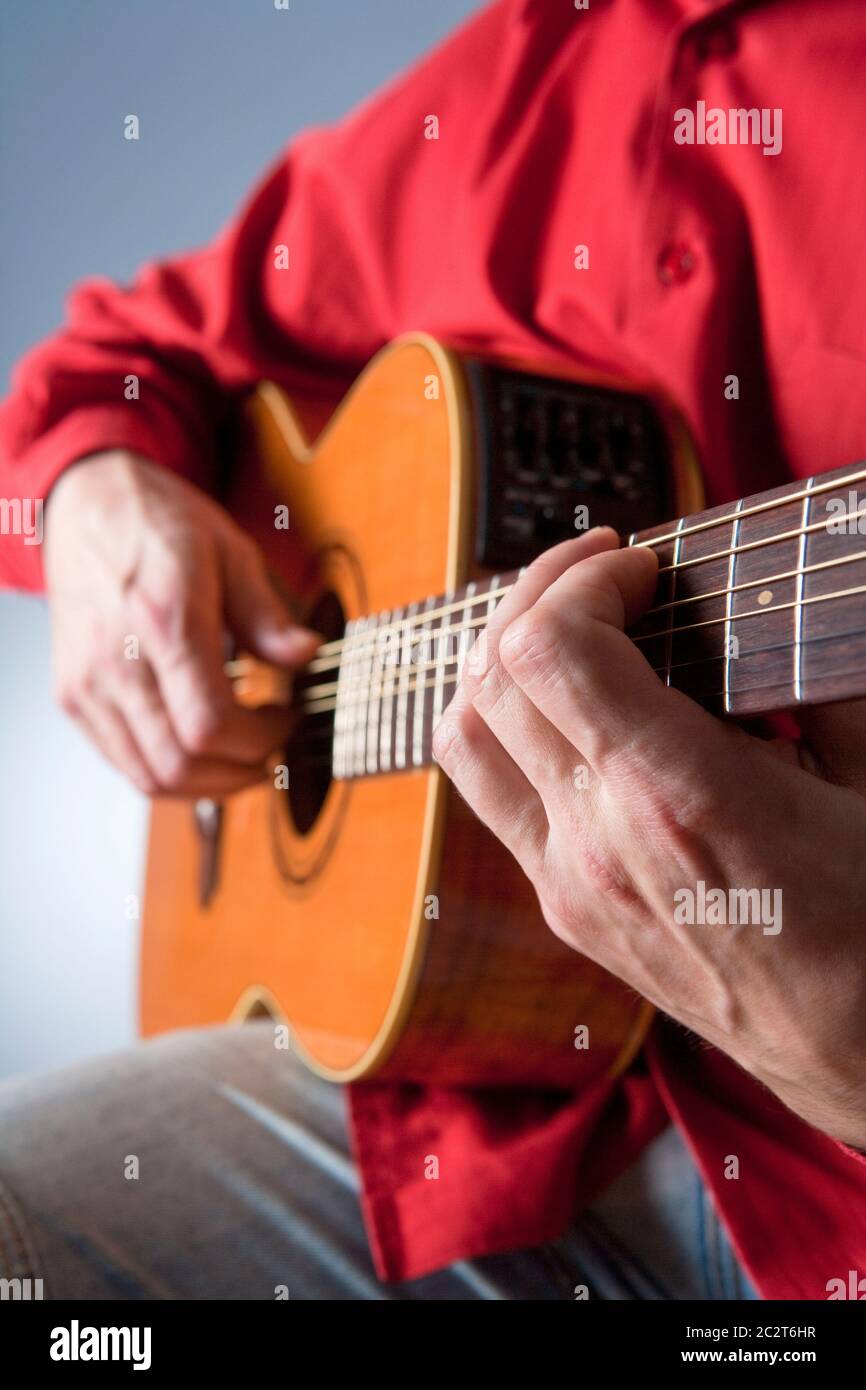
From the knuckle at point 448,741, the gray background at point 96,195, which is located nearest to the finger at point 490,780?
the knuckle at point 448,741

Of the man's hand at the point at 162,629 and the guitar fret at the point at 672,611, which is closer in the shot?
the guitar fret at the point at 672,611

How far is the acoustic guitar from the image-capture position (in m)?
0.66

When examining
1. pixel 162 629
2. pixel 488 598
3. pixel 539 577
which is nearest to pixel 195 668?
pixel 162 629

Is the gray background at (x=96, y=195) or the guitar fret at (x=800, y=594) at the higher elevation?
the gray background at (x=96, y=195)

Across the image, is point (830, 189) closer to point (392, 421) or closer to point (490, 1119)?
point (392, 421)

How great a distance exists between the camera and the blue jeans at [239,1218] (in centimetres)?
66

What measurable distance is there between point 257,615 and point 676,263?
0.41 metres

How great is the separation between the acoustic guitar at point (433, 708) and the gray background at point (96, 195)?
0.96m

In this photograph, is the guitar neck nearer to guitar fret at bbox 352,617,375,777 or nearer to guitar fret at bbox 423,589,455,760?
guitar fret at bbox 423,589,455,760

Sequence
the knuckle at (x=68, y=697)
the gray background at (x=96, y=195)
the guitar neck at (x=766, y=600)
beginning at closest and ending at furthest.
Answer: the guitar neck at (x=766, y=600) < the knuckle at (x=68, y=697) < the gray background at (x=96, y=195)

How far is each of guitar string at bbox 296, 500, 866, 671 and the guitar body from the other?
0.11 ft

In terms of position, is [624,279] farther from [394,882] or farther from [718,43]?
[394,882]

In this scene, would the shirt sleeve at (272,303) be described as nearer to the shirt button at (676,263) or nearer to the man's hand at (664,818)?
the shirt button at (676,263)
